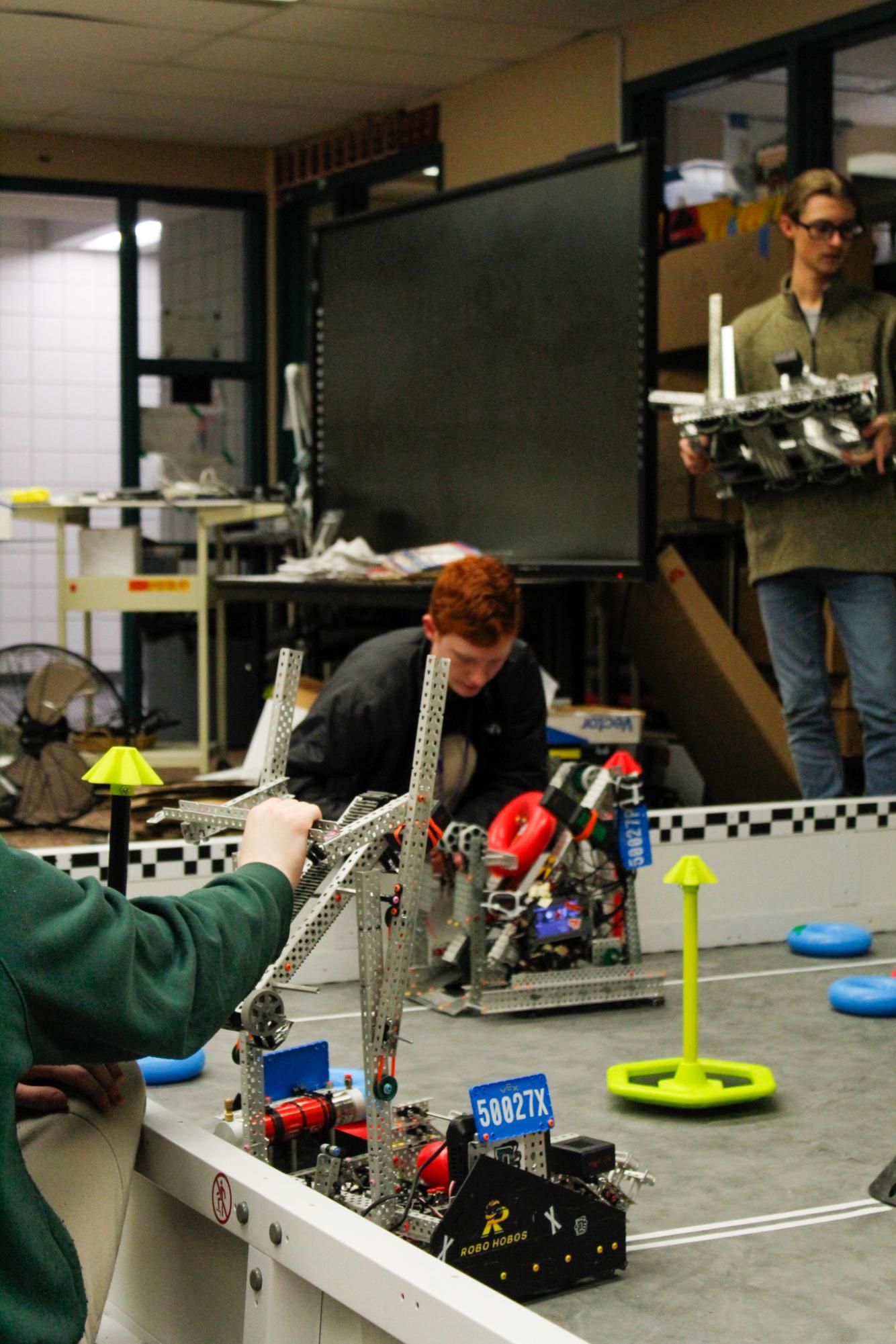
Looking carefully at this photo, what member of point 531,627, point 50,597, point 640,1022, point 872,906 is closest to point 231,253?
point 50,597

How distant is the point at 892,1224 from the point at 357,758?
1.65 m

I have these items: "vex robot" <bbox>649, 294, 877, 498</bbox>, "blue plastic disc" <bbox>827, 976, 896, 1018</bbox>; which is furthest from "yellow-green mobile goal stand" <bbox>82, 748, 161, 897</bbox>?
"vex robot" <bbox>649, 294, 877, 498</bbox>

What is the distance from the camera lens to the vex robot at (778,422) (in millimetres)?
4035

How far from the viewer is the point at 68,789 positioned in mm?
5441

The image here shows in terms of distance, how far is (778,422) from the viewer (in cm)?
408

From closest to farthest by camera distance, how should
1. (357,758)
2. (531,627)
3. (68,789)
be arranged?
(357,758), (68,789), (531,627)

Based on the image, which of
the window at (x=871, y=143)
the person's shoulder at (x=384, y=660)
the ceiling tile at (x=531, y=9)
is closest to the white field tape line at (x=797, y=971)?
the person's shoulder at (x=384, y=660)

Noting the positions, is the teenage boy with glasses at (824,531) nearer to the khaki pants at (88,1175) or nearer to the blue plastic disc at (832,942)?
the blue plastic disc at (832,942)

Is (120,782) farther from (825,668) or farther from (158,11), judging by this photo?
(158,11)

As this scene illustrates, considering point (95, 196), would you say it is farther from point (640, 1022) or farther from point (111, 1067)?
point (111, 1067)

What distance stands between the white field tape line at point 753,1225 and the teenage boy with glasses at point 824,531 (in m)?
2.10

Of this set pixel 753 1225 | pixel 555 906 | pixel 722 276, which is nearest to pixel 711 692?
pixel 722 276

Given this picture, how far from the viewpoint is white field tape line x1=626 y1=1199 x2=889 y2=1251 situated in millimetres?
2182

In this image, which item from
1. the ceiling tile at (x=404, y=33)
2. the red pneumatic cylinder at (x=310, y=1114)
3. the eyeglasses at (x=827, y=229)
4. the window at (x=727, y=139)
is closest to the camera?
the red pneumatic cylinder at (x=310, y=1114)
